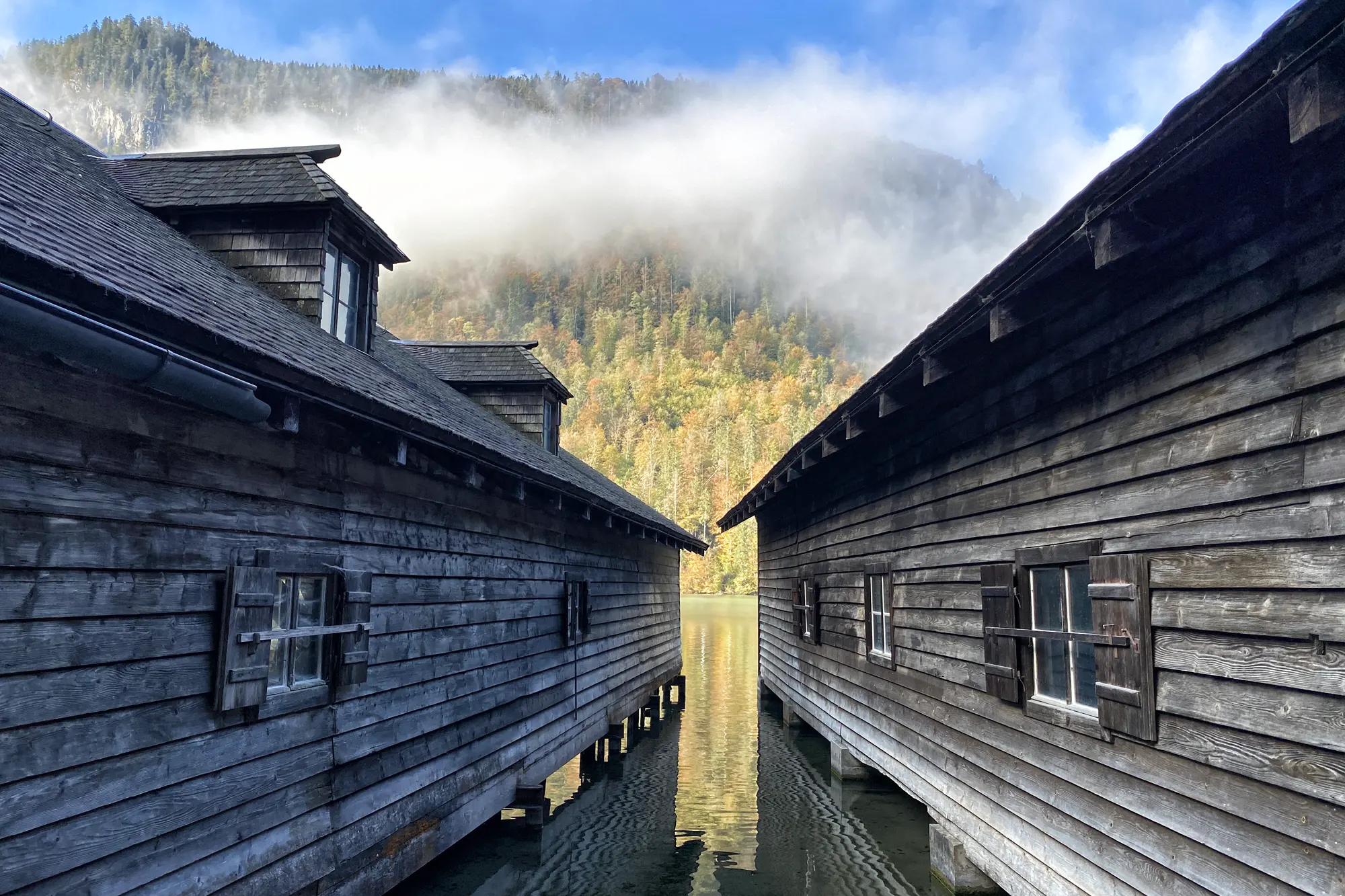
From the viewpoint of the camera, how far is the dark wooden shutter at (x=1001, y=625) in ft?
19.4

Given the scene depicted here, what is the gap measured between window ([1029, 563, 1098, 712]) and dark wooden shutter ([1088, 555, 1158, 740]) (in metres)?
0.28

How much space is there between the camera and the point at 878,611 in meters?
10.1

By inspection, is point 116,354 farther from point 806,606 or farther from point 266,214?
point 806,606

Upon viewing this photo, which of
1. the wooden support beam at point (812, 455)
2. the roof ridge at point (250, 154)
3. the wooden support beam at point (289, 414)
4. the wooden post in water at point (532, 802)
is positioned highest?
the roof ridge at point (250, 154)

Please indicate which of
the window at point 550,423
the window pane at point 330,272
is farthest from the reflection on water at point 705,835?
the window pane at point 330,272

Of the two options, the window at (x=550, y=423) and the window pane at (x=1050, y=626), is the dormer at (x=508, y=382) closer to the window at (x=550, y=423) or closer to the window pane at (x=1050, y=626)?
the window at (x=550, y=423)

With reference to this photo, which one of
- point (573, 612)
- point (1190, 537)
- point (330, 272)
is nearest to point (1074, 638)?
point (1190, 537)

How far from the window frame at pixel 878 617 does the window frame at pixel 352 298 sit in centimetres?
661

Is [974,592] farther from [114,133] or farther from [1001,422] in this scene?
[114,133]

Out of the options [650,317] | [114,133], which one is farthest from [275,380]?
[114,133]

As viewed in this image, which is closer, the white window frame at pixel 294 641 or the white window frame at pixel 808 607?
the white window frame at pixel 294 641

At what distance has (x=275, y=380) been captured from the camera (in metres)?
4.77

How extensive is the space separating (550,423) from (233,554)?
11.1m

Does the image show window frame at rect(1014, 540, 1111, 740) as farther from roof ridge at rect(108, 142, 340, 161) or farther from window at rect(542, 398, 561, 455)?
window at rect(542, 398, 561, 455)
